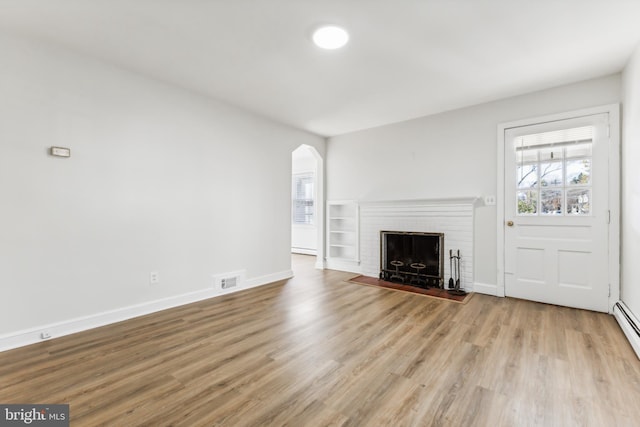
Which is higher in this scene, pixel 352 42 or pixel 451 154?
pixel 352 42

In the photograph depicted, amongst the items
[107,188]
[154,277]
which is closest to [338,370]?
[154,277]

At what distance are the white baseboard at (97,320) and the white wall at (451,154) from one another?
2.93 meters

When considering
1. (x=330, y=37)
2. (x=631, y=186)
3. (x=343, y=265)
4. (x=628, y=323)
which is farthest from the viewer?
(x=343, y=265)

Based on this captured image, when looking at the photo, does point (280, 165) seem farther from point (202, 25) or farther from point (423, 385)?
point (423, 385)

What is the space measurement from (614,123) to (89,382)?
518 centimetres

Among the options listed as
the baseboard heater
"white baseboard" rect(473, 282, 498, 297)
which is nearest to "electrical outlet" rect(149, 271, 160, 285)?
"white baseboard" rect(473, 282, 498, 297)

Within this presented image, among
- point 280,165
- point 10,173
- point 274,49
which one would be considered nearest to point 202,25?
point 274,49

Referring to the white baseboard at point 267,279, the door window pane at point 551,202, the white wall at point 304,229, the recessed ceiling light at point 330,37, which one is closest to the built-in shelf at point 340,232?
the white baseboard at point 267,279

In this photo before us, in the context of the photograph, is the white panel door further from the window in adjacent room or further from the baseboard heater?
the window in adjacent room

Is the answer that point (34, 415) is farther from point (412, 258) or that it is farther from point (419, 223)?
point (419, 223)

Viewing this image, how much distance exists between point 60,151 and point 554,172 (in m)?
5.15

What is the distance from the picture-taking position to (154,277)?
3.24 metres

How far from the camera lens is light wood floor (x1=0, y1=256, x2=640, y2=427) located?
159 cm

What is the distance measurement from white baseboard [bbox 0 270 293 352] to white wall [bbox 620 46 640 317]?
4.24 metres
